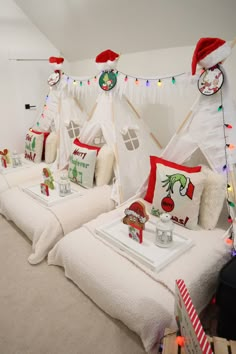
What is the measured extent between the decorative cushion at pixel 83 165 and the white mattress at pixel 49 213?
100 mm

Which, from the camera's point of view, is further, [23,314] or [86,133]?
[86,133]

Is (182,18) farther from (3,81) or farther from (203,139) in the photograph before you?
(3,81)

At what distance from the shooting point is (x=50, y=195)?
2.42 metres

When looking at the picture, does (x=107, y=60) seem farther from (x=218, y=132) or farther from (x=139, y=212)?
(x=139, y=212)

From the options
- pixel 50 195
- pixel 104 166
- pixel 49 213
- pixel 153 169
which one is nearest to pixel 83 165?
pixel 104 166

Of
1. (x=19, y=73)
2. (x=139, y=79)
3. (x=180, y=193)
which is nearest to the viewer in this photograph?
(x=180, y=193)

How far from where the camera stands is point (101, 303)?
5.03 ft

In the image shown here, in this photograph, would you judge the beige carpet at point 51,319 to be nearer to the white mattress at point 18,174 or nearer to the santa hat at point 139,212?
the santa hat at point 139,212

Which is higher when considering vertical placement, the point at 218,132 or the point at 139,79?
the point at 139,79

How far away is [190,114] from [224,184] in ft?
2.07

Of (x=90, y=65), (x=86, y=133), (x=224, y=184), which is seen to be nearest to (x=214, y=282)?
(x=224, y=184)

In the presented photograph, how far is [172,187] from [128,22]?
184 cm

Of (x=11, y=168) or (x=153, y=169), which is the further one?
(x=11, y=168)

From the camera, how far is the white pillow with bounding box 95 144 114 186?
2.58m
